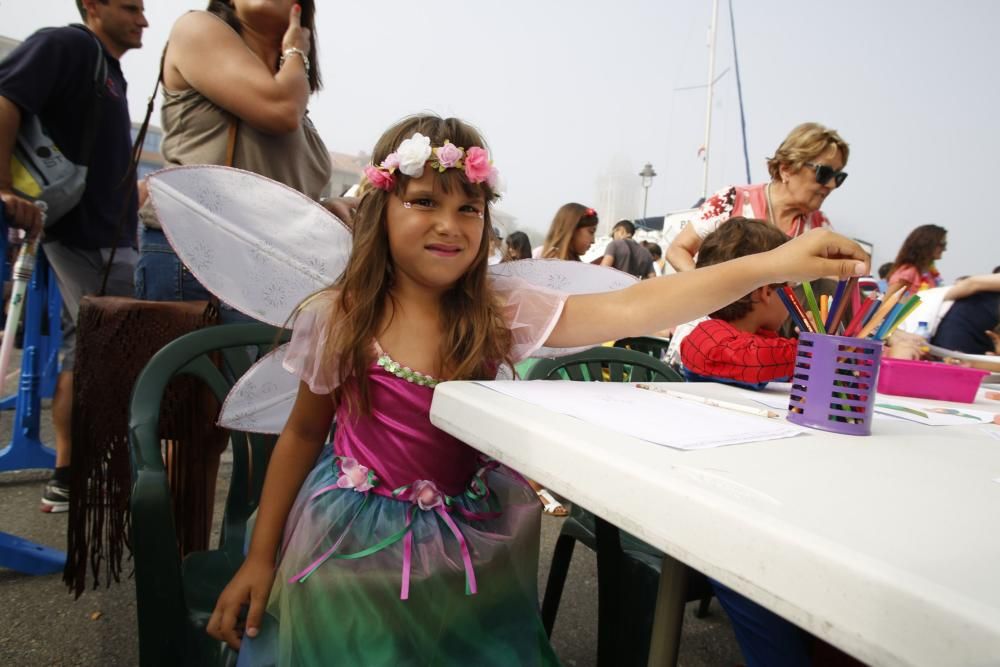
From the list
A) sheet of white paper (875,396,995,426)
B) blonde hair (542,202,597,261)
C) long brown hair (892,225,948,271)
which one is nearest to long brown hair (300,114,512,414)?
sheet of white paper (875,396,995,426)

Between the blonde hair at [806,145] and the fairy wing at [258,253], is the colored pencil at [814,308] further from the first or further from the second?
the blonde hair at [806,145]

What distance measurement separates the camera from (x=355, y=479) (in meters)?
1.01

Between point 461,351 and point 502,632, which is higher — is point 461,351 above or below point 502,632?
above

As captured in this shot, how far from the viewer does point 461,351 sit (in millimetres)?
1112

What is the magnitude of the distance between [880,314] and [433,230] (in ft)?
2.34

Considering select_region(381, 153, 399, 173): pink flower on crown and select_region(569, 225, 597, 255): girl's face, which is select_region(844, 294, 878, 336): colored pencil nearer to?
select_region(381, 153, 399, 173): pink flower on crown

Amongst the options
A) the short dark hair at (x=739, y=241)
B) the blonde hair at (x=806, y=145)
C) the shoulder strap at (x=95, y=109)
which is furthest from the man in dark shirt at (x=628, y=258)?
the shoulder strap at (x=95, y=109)

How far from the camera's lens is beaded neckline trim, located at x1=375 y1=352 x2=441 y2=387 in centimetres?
106

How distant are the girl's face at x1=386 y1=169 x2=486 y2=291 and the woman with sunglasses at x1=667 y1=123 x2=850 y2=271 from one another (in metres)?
1.60

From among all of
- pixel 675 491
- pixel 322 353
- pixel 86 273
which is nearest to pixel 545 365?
pixel 322 353

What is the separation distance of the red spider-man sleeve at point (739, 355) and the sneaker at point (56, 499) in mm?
2250

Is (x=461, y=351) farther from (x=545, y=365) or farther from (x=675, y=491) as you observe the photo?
(x=675, y=491)

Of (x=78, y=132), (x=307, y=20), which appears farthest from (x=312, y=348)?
(x=78, y=132)

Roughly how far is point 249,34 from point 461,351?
110 centimetres
